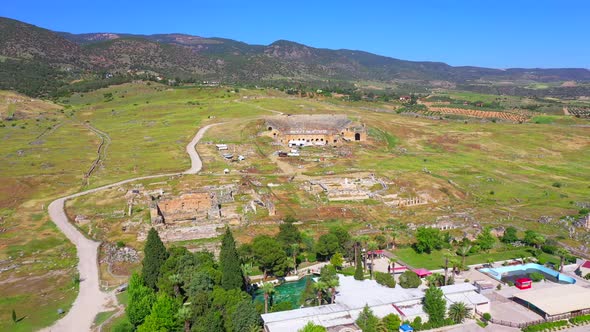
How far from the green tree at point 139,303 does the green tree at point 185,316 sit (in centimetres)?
326

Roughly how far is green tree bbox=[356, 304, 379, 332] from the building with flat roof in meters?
16.7

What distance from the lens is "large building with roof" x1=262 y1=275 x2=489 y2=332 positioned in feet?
117

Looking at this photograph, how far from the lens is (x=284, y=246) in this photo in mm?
50500

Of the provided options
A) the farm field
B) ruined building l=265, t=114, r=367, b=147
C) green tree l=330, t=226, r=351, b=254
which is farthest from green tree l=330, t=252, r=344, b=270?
ruined building l=265, t=114, r=367, b=147

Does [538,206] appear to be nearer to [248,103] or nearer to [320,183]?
[320,183]

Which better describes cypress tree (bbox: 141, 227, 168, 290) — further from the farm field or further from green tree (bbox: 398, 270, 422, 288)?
green tree (bbox: 398, 270, 422, 288)

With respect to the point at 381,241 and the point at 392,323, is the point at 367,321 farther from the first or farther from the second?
the point at 381,241

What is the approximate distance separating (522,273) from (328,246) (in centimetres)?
2280

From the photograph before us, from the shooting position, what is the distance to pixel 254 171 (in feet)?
281

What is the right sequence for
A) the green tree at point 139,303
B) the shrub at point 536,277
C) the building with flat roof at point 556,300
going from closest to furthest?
the green tree at point 139,303 < the building with flat roof at point 556,300 < the shrub at point 536,277

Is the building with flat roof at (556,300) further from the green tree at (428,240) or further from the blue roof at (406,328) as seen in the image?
the blue roof at (406,328)

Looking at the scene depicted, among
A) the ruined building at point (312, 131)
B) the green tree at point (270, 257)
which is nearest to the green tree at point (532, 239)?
the green tree at point (270, 257)

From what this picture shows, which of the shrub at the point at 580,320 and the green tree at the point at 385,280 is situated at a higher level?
the green tree at the point at 385,280

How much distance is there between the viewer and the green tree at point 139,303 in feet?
115
